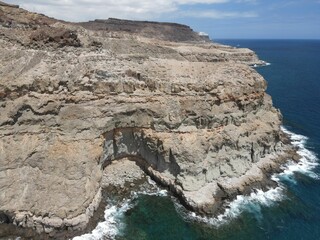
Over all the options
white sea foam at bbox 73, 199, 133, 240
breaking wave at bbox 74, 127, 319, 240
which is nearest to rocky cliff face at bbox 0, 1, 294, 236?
breaking wave at bbox 74, 127, 319, 240

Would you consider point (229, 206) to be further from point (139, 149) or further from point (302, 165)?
point (302, 165)

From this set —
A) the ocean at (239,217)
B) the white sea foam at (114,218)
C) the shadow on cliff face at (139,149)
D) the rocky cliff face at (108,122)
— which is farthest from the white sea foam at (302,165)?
the white sea foam at (114,218)

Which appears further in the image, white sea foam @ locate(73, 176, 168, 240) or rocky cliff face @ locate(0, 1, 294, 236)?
rocky cliff face @ locate(0, 1, 294, 236)

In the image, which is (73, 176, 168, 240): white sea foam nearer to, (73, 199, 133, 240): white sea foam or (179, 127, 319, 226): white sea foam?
(73, 199, 133, 240): white sea foam

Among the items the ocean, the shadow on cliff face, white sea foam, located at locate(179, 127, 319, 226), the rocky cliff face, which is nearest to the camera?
the ocean

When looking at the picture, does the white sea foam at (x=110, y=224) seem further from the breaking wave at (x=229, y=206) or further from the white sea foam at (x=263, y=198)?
the white sea foam at (x=263, y=198)

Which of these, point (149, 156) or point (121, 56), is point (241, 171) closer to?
point (149, 156)

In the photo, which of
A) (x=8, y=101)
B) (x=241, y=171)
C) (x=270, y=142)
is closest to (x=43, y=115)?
(x=8, y=101)
